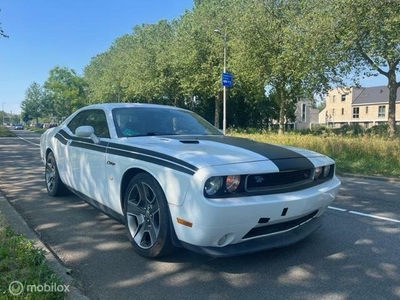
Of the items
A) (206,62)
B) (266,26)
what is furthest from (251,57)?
(206,62)

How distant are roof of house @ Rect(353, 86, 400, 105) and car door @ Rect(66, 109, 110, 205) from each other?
64.3 meters

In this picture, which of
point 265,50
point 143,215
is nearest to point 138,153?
point 143,215

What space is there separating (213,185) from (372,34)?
1938 centimetres

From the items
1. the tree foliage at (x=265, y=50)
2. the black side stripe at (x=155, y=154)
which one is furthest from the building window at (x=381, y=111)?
the black side stripe at (x=155, y=154)

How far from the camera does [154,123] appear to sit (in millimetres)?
4535

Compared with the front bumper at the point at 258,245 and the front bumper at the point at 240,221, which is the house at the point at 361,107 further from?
the front bumper at the point at 240,221

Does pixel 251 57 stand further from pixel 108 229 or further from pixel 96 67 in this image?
pixel 96 67

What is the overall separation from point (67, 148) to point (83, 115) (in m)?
0.56

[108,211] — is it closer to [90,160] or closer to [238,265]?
[90,160]

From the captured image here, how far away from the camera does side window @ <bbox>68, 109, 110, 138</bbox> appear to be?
452cm

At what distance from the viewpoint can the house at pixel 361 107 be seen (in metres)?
61.1

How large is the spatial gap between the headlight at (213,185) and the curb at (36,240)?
1265mm

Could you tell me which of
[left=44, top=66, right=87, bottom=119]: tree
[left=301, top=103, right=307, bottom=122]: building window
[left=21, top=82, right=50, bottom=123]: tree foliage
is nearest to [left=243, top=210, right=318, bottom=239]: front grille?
[left=44, top=66, right=87, bottom=119]: tree

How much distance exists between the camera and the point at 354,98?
68.1 metres
